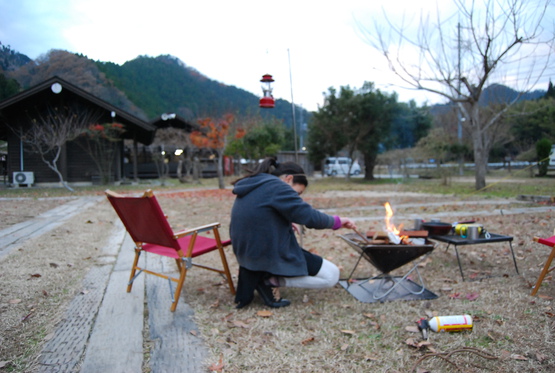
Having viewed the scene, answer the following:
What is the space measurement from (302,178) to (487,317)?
1569 mm

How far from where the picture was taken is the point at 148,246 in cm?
339

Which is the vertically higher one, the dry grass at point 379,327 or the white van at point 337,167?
the white van at point 337,167

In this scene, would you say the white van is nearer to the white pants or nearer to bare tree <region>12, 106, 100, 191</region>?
bare tree <region>12, 106, 100, 191</region>

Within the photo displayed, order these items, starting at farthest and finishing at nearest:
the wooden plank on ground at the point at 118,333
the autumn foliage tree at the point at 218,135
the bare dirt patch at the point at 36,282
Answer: the autumn foliage tree at the point at 218,135
the bare dirt patch at the point at 36,282
the wooden plank on ground at the point at 118,333

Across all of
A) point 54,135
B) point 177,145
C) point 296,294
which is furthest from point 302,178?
point 177,145

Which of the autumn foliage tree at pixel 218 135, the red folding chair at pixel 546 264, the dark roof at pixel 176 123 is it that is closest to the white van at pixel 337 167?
the dark roof at pixel 176 123

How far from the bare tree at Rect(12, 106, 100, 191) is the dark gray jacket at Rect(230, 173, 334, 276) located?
1034 centimetres

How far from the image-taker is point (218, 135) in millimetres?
17594

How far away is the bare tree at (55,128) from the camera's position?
40.5 feet

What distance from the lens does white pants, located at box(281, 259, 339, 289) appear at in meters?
3.03

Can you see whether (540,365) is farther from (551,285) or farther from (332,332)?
(551,285)

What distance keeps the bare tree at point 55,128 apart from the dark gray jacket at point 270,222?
10.3 metres

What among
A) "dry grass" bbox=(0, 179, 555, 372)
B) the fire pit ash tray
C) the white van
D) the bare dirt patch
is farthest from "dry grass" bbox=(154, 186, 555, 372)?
the white van

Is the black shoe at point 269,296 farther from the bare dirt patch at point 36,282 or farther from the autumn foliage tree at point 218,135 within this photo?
the autumn foliage tree at point 218,135
